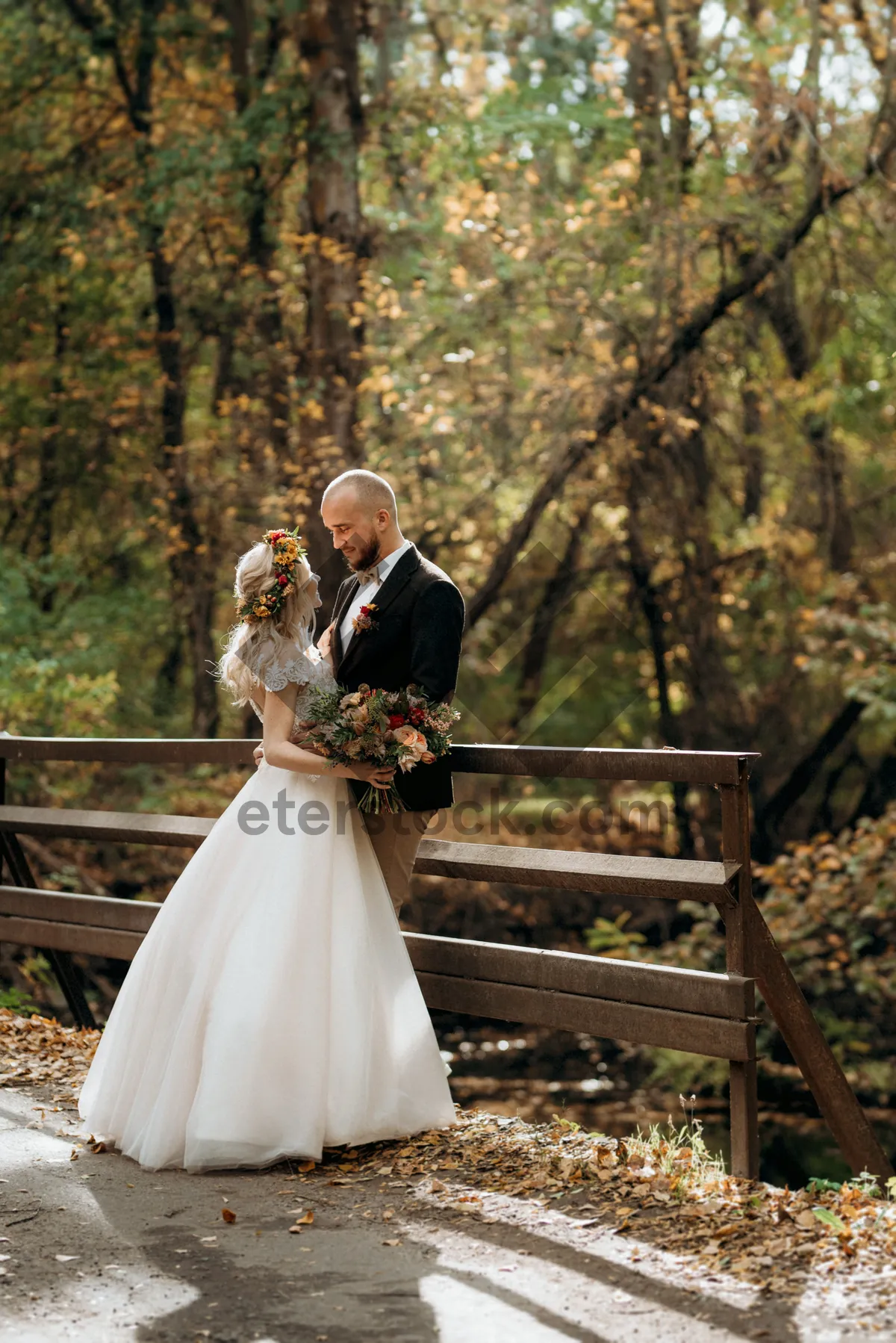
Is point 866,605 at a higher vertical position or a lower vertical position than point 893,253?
lower

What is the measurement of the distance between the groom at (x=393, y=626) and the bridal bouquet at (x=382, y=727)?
11 cm

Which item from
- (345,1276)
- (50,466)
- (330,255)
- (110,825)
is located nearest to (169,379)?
(50,466)

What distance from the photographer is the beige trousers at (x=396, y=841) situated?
194 inches

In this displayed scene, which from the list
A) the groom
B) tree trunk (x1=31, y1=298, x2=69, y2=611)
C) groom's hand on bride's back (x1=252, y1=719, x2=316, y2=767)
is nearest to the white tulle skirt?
groom's hand on bride's back (x1=252, y1=719, x2=316, y2=767)

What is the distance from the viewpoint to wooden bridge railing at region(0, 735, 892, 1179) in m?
4.27

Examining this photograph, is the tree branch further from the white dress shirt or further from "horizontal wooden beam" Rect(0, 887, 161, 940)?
the white dress shirt

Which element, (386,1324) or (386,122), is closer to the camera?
(386,1324)

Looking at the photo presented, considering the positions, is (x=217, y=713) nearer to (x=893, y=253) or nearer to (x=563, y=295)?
(x=563, y=295)

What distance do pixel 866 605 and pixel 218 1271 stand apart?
34.9 ft

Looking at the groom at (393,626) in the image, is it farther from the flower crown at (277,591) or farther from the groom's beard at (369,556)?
the flower crown at (277,591)

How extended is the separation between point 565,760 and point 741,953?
Answer: 864 mm

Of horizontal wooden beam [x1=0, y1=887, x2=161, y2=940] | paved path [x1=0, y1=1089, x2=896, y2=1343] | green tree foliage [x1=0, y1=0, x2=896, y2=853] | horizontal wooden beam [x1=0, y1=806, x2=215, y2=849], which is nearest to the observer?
paved path [x1=0, y1=1089, x2=896, y2=1343]

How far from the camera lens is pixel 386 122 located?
14.0 meters

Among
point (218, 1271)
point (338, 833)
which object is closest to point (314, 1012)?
point (338, 833)
